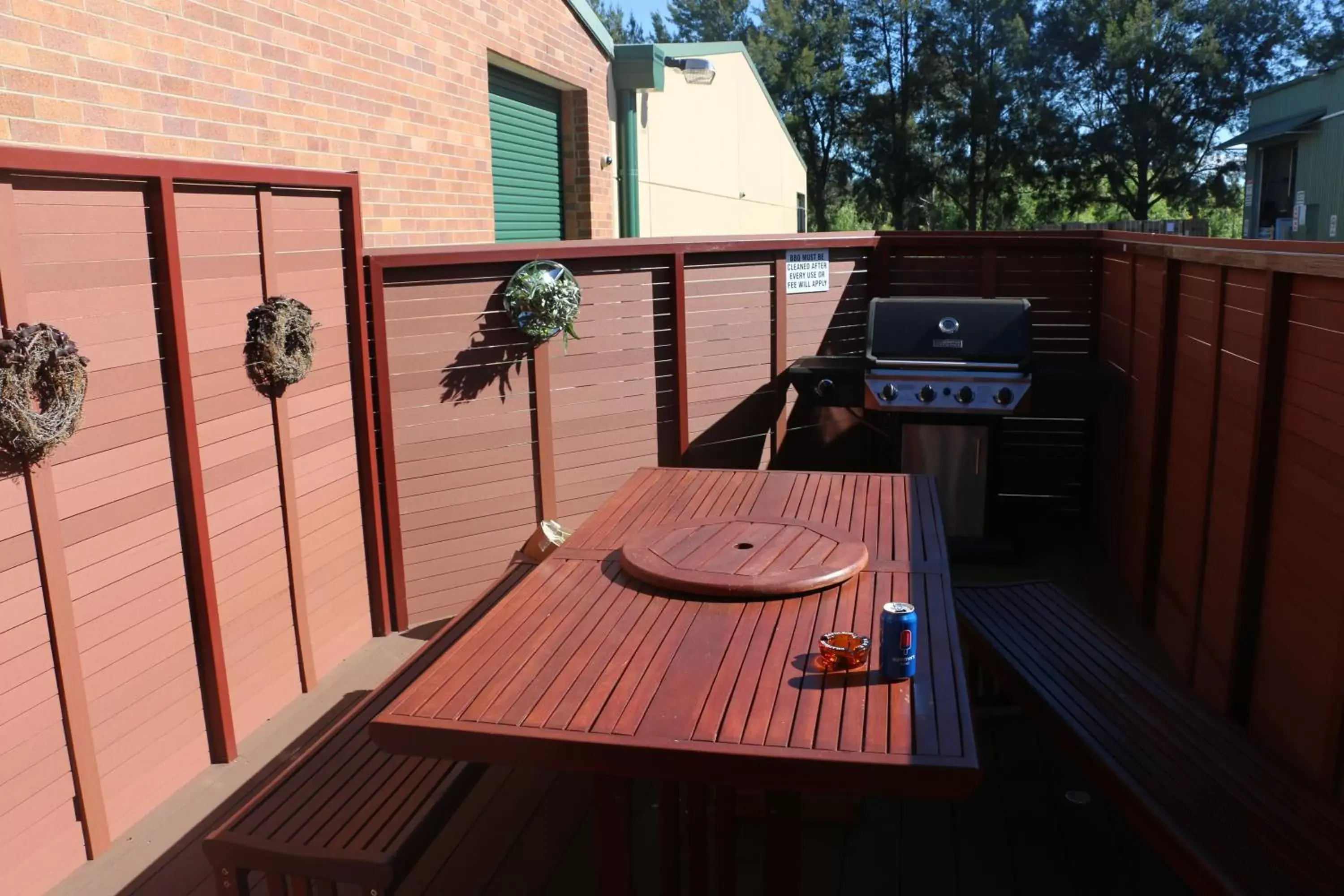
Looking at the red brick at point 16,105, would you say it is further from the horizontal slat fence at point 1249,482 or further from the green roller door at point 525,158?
the green roller door at point 525,158

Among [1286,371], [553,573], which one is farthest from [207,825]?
[1286,371]

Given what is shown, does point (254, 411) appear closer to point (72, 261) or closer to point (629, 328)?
point (72, 261)

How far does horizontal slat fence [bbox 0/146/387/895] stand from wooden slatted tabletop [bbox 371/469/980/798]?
135cm

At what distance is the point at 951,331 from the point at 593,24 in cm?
440

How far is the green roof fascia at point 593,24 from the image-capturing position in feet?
27.5

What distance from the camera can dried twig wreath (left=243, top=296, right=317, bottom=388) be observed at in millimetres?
4133

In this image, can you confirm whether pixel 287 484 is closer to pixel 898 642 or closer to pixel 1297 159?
pixel 898 642

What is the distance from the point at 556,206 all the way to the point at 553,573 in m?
5.81

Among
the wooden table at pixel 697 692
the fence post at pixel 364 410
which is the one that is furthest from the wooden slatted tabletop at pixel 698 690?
the fence post at pixel 364 410

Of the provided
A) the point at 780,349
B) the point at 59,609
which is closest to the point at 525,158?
the point at 780,349

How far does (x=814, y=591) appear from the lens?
9.83 feet

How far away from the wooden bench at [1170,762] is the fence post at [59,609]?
2.82m

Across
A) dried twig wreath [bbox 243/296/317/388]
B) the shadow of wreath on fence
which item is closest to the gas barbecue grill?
the shadow of wreath on fence

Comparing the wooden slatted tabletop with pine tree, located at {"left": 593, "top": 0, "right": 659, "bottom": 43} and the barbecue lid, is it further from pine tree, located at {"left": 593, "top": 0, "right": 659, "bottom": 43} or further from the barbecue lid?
pine tree, located at {"left": 593, "top": 0, "right": 659, "bottom": 43}
